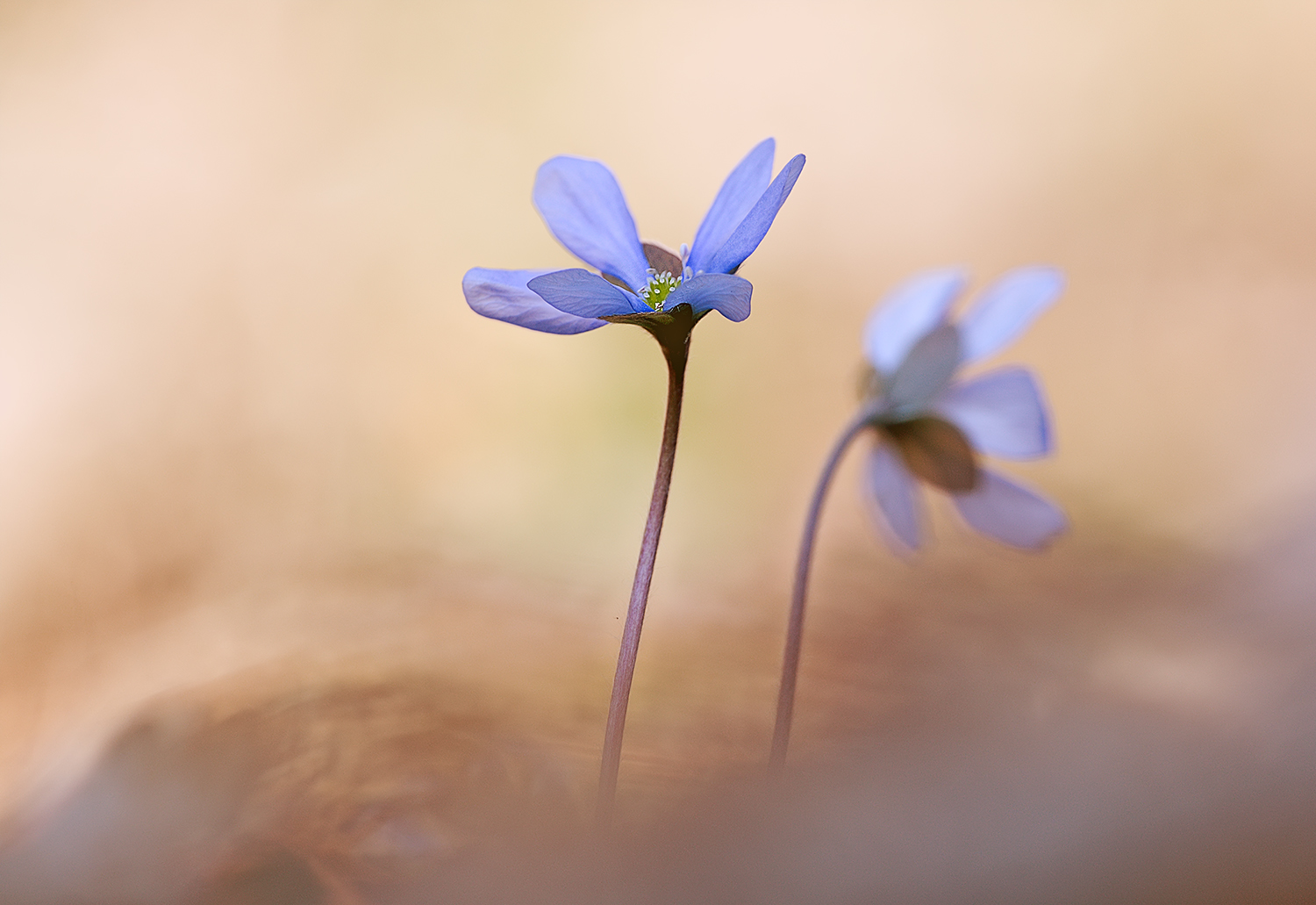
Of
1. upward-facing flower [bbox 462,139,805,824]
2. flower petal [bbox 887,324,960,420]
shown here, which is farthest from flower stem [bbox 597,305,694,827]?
flower petal [bbox 887,324,960,420]

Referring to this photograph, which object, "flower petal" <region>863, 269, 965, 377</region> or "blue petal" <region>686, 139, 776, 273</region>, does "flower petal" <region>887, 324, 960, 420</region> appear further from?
"blue petal" <region>686, 139, 776, 273</region>

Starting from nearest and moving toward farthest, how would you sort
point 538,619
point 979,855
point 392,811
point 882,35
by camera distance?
1. point 979,855
2. point 392,811
3. point 538,619
4. point 882,35

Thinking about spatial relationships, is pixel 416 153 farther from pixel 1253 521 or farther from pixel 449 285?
pixel 1253 521

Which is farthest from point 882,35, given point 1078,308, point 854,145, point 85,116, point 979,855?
point 979,855

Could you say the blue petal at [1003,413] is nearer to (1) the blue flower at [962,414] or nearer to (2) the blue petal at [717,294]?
(1) the blue flower at [962,414]

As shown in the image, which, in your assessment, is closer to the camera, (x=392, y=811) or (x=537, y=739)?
(x=392, y=811)

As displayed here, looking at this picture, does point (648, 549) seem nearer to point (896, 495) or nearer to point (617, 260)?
point (617, 260)
